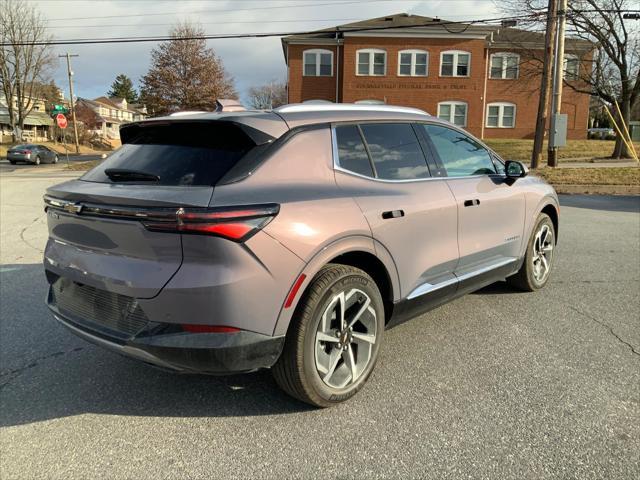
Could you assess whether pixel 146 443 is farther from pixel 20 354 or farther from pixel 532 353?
pixel 532 353

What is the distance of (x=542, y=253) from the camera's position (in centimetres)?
513

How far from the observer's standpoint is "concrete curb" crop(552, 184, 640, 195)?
47.3 feet

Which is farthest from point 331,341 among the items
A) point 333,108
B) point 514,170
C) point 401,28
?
point 401,28

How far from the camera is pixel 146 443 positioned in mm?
2635

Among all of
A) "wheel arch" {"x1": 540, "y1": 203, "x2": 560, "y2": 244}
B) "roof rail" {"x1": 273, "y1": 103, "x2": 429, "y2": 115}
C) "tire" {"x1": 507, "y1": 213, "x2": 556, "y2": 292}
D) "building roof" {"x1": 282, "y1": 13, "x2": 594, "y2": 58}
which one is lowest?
"tire" {"x1": 507, "y1": 213, "x2": 556, "y2": 292}

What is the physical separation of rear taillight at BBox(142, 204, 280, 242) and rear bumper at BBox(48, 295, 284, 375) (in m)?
0.50

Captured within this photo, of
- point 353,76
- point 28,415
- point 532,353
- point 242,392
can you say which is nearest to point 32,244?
point 28,415

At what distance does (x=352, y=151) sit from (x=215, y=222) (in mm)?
1185

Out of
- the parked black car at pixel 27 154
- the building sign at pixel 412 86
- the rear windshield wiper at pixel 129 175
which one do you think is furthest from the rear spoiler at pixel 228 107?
the parked black car at pixel 27 154

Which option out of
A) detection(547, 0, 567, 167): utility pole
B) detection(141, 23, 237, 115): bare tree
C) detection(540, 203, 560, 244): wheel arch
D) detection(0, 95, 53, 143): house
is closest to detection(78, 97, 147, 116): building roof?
detection(0, 95, 53, 143): house

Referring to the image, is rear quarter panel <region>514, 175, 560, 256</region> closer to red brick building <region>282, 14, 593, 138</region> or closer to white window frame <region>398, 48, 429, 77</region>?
red brick building <region>282, 14, 593, 138</region>

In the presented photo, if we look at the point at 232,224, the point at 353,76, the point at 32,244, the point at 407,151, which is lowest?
the point at 32,244

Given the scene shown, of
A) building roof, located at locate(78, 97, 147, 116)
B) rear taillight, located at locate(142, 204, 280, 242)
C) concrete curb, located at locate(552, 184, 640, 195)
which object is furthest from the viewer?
building roof, located at locate(78, 97, 147, 116)

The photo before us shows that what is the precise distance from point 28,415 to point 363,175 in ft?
8.01
